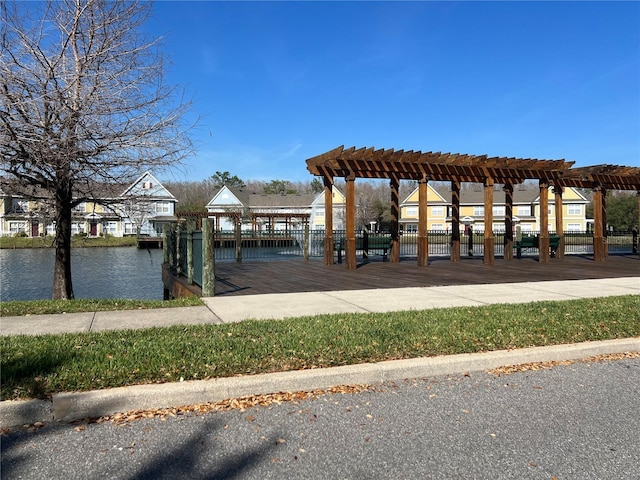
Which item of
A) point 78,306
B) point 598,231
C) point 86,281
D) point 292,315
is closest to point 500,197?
point 598,231

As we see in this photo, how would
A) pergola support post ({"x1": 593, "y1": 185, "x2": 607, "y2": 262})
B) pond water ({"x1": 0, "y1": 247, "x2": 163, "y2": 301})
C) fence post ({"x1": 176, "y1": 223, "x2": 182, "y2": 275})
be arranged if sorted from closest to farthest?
fence post ({"x1": 176, "y1": 223, "x2": 182, "y2": 275})
pond water ({"x1": 0, "y1": 247, "x2": 163, "y2": 301})
pergola support post ({"x1": 593, "y1": 185, "x2": 607, "y2": 262})

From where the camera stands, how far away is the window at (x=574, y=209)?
64062 mm

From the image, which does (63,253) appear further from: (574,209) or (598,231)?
(574,209)

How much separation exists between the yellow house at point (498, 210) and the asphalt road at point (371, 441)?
58.8 metres

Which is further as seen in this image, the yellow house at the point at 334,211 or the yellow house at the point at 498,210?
the yellow house at the point at 498,210

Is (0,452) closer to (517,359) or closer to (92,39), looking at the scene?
(517,359)

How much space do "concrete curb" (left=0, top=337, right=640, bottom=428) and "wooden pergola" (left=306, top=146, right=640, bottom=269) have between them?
9.47 m

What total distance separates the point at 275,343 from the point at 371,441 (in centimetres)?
212

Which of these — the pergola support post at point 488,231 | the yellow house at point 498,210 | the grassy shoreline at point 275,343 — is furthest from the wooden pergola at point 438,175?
the yellow house at point 498,210

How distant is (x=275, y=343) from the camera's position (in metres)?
5.55

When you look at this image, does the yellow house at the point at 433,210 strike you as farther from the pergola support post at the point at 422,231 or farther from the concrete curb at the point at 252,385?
the concrete curb at the point at 252,385

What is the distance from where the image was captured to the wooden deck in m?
11.0

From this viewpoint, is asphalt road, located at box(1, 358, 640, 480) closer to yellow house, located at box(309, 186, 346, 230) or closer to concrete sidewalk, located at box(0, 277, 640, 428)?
concrete sidewalk, located at box(0, 277, 640, 428)

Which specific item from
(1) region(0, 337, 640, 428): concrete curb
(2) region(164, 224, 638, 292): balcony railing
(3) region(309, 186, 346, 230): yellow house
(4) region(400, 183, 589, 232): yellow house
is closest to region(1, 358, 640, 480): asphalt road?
(1) region(0, 337, 640, 428): concrete curb
